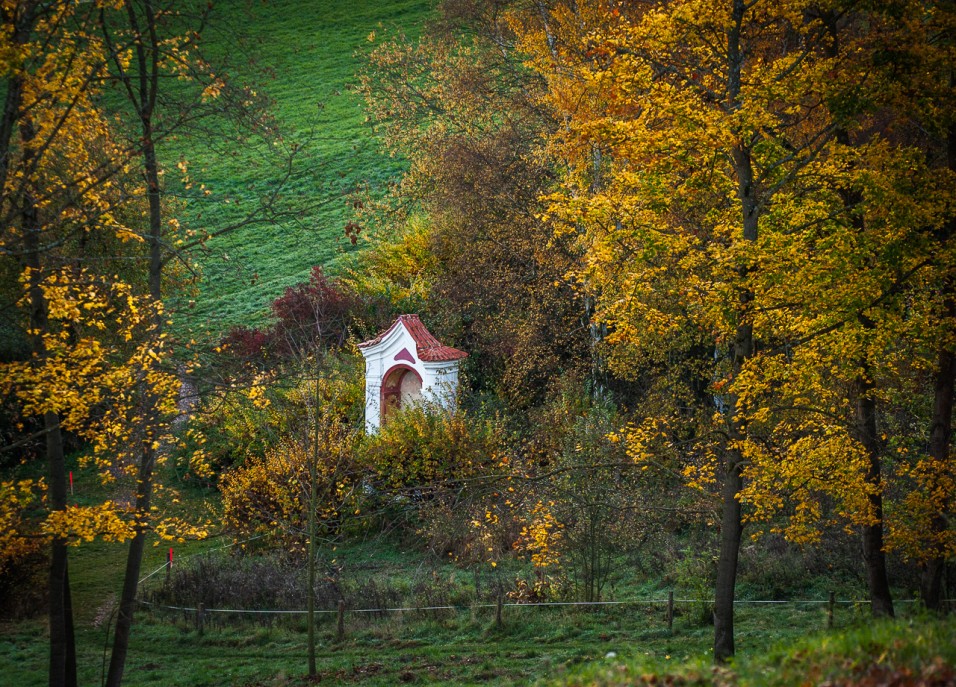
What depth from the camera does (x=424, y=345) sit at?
2186 centimetres

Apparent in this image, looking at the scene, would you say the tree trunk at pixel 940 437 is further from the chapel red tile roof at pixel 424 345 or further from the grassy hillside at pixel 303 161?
the grassy hillside at pixel 303 161

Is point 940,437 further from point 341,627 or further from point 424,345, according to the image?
point 424,345

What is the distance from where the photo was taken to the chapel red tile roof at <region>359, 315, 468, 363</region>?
21.5 m

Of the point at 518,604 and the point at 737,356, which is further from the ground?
the point at 737,356

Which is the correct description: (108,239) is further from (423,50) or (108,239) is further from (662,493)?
(662,493)

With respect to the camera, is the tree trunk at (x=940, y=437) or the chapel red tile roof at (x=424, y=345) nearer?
the tree trunk at (x=940, y=437)

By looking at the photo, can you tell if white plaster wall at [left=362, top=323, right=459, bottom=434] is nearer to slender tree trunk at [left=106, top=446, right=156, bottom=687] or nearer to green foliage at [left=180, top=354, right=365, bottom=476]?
green foliage at [left=180, top=354, right=365, bottom=476]

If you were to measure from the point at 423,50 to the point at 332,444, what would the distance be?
13.5 meters

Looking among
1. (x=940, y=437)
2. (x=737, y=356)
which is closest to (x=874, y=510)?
(x=940, y=437)

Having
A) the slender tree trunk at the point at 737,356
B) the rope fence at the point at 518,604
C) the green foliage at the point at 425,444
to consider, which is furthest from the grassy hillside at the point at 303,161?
the slender tree trunk at the point at 737,356

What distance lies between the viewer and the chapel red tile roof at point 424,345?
21484 millimetres

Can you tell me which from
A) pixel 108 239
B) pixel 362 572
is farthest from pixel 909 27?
pixel 108 239

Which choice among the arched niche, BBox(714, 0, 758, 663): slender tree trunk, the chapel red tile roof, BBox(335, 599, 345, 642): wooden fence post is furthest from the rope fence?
the arched niche

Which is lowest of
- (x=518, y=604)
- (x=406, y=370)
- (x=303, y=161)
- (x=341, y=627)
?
(x=341, y=627)
